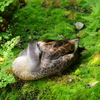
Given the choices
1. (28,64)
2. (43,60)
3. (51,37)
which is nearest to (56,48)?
(43,60)

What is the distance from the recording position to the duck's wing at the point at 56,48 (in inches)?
174

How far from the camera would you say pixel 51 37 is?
668cm

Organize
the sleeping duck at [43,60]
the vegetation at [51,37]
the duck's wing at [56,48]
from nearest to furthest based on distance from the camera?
the vegetation at [51,37] → the sleeping duck at [43,60] → the duck's wing at [56,48]

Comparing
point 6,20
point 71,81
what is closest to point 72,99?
point 71,81

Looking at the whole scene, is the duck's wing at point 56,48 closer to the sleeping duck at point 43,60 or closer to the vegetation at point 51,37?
the sleeping duck at point 43,60

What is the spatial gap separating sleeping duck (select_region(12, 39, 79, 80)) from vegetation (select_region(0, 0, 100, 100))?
0.25 m

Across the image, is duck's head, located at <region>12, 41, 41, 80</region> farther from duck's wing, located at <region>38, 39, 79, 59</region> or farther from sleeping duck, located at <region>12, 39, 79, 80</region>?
duck's wing, located at <region>38, 39, 79, 59</region>

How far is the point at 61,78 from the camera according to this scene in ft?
14.8

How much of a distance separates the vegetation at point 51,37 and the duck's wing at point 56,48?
0.52 meters

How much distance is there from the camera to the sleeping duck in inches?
169

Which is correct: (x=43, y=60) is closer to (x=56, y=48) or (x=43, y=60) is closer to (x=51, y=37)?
(x=56, y=48)

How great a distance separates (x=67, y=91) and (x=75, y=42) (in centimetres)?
145

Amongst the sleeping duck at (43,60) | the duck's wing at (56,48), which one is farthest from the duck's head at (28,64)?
the duck's wing at (56,48)

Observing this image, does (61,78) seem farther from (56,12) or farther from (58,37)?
(56,12)
